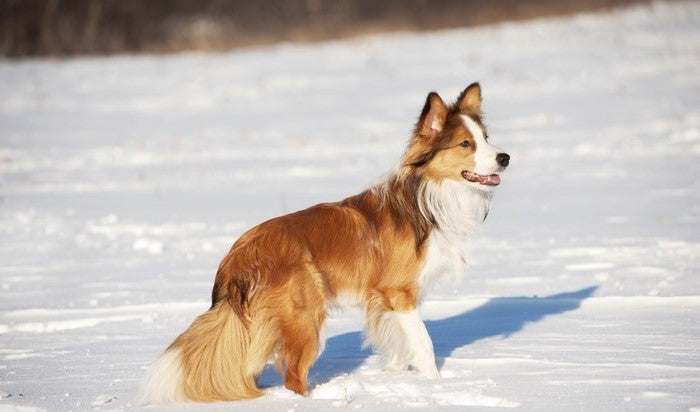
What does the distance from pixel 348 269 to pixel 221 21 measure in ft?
103

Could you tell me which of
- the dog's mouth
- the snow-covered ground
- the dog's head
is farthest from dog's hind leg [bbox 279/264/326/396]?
the dog's mouth

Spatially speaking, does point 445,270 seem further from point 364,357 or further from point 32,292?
point 32,292

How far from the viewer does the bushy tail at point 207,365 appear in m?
4.59

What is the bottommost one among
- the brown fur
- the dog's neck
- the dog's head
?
the brown fur

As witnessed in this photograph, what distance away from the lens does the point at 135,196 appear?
12.2m

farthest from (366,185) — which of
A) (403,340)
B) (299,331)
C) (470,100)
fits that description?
(299,331)

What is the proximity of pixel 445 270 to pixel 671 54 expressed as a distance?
1817 cm

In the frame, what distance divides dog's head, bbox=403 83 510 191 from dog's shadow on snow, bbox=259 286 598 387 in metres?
1.17

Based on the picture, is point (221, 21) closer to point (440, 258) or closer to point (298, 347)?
point (440, 258)

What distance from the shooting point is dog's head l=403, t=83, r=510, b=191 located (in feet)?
17.8

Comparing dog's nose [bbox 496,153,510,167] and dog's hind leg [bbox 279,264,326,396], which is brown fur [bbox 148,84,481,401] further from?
dog's nose [bbox 496,153,510,167]

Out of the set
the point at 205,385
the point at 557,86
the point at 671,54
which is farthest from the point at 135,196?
the point at 671,54

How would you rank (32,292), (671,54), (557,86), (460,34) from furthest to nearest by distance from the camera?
(460,34), (671,54), (557,86), (32,292)

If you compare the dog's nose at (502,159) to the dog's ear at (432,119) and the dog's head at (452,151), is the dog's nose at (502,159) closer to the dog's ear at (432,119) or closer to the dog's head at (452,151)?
the dog's head at (452,151)
